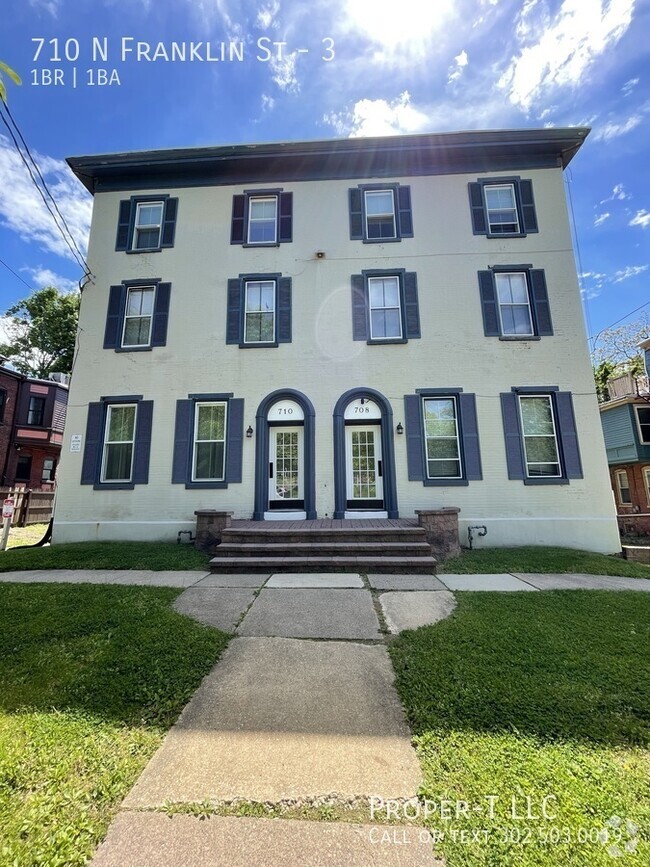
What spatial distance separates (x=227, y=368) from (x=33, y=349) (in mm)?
23723

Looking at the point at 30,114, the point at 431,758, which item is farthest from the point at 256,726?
the point at 30,114

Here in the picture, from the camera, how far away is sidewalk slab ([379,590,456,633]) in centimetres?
369

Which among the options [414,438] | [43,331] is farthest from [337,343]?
[43,331]

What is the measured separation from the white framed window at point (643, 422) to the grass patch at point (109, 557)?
793 inches

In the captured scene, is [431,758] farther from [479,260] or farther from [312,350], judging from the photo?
[479,260]

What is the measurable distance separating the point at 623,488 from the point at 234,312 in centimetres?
2048

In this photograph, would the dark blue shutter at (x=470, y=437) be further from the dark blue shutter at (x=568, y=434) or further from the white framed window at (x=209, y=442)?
the white framed window at (x=209, y=442)

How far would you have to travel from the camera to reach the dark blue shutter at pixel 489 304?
8406 millimetres

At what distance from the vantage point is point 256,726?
2166 mm

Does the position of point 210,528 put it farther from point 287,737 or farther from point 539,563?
point 539,563

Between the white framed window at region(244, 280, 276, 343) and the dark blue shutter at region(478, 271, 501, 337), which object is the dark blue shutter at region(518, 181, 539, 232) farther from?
the white framed window at region(244, 280, 276, 343)

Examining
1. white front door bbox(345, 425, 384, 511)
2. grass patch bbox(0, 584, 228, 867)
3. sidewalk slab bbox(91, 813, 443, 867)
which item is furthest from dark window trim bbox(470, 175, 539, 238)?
sidewalk slab bbox(91, 813, 443, 867)

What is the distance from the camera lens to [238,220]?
9.25m

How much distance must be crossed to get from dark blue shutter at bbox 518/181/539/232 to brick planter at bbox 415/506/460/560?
7.32 metres
